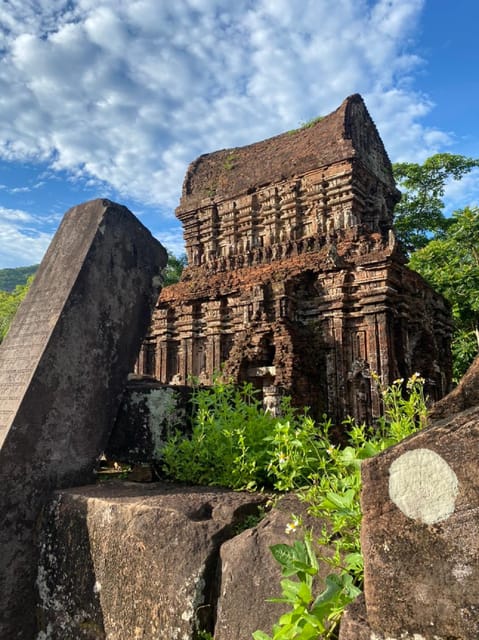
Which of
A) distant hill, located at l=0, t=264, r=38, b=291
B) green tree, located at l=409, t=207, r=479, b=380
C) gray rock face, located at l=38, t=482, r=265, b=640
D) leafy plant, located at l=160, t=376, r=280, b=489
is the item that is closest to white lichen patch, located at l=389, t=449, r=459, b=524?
gray rock face, located at l=38, t=482, r=265, b=640

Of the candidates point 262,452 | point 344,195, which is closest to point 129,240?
point 262,452

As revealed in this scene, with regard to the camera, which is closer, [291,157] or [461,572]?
[461,572]

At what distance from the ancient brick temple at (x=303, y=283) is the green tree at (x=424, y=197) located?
10.6 m

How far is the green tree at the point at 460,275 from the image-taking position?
632 inches

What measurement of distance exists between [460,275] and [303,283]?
298 inches

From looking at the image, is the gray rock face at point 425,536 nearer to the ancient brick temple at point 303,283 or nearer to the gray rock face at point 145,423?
the gray rock face at point 145,423

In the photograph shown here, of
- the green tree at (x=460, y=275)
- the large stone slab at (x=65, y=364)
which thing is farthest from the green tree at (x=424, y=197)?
the large stone slab at (x=65, y=364)

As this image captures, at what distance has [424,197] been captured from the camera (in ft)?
82.4

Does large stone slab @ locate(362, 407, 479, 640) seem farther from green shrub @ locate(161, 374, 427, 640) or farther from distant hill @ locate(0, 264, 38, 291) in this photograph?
distant hill @ locate(0, 264, 38, 291)

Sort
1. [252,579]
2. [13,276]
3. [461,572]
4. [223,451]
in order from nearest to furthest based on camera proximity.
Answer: [461,572] < [252,579] < [223,451] < [13,276]

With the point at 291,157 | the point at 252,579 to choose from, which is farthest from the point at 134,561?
the point at 291,157

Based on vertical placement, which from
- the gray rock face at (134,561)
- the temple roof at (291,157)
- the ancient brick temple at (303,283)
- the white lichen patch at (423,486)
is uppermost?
the temple roof at (291,157)

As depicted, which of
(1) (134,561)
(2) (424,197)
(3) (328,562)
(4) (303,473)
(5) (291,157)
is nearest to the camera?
(3) (328,562)

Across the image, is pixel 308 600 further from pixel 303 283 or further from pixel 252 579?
pixel 303 283
